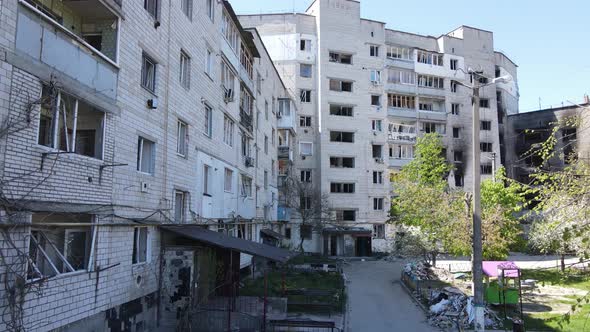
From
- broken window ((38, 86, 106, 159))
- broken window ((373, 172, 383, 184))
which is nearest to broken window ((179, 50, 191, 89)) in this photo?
broken window ((38, 86, 106, 159))

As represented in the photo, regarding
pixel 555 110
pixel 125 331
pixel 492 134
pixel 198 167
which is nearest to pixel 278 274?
pixel 198 167

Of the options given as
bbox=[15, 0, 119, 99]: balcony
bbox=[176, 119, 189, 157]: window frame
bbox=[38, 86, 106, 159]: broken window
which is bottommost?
bbox=[38, 86, 106, 159]: broken window

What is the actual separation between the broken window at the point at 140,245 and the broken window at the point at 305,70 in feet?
118

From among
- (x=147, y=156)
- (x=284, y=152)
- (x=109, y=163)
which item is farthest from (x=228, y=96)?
(x=284, y=152)

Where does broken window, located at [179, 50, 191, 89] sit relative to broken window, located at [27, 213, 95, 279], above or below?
above

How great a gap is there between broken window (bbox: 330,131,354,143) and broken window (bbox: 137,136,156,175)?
33.9 metres

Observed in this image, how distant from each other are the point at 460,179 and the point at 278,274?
3288 cm

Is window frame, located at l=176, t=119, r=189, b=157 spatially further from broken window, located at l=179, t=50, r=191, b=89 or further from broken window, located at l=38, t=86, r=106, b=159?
broken window, located at l=38, t=86, r=106, b=159

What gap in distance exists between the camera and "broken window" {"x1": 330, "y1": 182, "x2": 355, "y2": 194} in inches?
1777

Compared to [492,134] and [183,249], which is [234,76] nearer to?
[183,249]

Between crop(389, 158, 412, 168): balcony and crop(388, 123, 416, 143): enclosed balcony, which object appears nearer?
crop(389, 158, 412, 168): balcony

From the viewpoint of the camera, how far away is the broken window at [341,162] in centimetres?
4566

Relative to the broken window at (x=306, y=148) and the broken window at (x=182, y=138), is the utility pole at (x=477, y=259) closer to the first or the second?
the broken window at (x=182, y=138)

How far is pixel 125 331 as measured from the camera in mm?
11148
